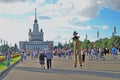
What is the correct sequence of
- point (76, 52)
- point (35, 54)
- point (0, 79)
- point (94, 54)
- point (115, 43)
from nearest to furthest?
point (0, 79) < point (76, 52) < point (94, 54) < point (35, 54) < point (115, 43)

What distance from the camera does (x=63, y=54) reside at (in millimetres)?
74812

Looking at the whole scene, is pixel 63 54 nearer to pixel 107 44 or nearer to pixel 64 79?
pixel 64 79

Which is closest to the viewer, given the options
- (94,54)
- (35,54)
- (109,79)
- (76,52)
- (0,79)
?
(109,79)

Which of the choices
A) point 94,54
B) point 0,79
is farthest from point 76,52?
point 94,54

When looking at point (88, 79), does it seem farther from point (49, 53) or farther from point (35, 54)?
point (35, 54)

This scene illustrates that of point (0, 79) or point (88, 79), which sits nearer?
point (88, 79)

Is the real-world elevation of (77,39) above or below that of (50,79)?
above

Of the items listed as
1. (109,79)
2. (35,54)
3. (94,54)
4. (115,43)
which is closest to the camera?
(109,79)

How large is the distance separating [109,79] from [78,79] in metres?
1.60

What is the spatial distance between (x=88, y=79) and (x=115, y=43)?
145915mm

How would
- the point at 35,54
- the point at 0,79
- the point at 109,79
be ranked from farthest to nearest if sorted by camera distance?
1. the point at 35,54
2. the point at 0,79
3. the point at 109,79

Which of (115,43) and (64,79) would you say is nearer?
(64,79)

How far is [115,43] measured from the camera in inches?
6442

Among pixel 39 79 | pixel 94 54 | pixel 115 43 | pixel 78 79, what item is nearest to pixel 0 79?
pixel 39 79
